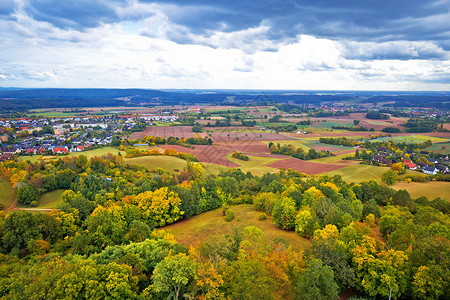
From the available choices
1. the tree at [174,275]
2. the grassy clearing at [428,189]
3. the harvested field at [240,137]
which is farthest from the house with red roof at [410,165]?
the tree at [174,275]

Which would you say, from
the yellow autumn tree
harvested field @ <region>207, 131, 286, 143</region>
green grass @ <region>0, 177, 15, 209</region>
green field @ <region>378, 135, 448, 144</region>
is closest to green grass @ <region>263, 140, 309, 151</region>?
harvested field @ <region>207, 131, 286, 143</region>

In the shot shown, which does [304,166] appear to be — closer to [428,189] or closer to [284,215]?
[428,189]

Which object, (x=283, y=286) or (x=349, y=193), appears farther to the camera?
(x=349, y=193)

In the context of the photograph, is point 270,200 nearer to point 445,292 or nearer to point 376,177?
point 445,292

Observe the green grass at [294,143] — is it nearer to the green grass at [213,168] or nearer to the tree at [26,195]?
the green grass at [213,168]

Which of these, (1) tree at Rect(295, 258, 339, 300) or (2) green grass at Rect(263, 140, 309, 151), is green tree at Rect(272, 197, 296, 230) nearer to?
(1) tree at Rect(295, 258, 339, 300)

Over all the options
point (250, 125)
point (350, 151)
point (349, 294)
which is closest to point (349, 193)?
point (349, 294)

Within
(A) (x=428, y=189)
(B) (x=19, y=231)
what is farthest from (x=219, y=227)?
(A) (x=428, y=189)
